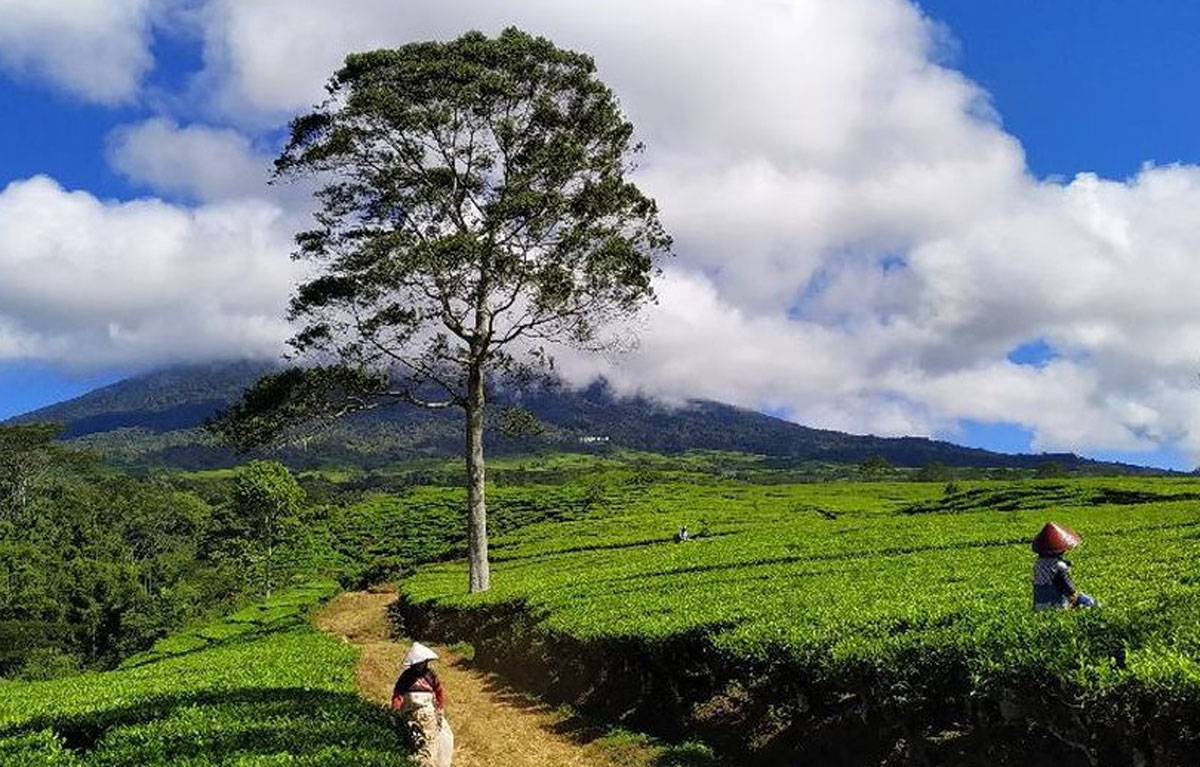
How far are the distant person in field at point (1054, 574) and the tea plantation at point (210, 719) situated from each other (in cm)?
992

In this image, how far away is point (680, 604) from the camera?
21.7 metres

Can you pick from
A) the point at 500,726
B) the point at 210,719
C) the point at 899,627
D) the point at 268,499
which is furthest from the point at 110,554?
the point at 899,627

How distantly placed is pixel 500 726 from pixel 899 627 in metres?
9.59

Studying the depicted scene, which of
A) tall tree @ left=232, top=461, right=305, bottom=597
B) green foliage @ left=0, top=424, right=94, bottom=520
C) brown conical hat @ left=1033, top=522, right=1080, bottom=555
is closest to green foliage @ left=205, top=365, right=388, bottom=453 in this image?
brown conical hat @ left=1033, top=522, right=1080, bottom=555

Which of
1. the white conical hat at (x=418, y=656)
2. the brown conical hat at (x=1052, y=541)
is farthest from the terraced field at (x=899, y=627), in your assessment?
the white conical hat at (x=418, y=656)

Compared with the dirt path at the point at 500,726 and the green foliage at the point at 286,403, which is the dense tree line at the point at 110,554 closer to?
the green foliage at the point at 286,403

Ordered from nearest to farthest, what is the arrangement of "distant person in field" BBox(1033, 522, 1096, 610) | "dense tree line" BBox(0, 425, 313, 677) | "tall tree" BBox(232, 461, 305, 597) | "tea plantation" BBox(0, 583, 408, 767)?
"tea plantation" BBox(0, 583, 408, 767) → "distant person in field" BBox(1033, 522, 1096, 610) → "dense tree line" BBox(0, 425, 313, 677) → "tall tree" BBox(232, 461, 305, 597)

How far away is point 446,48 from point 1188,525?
3105 cm

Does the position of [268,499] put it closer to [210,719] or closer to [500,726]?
[500,726]

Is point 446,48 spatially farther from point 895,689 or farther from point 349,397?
point 895,689

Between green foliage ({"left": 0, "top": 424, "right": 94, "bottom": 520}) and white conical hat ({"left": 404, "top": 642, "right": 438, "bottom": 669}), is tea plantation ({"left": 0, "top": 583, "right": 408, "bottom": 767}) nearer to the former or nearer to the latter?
white conical hat ({"left": 404, "top": 642, "right": 438, "bottom": 669})

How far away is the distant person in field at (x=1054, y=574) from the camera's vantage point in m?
13.5

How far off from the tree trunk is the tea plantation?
8940mm

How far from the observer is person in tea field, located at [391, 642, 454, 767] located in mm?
12719
